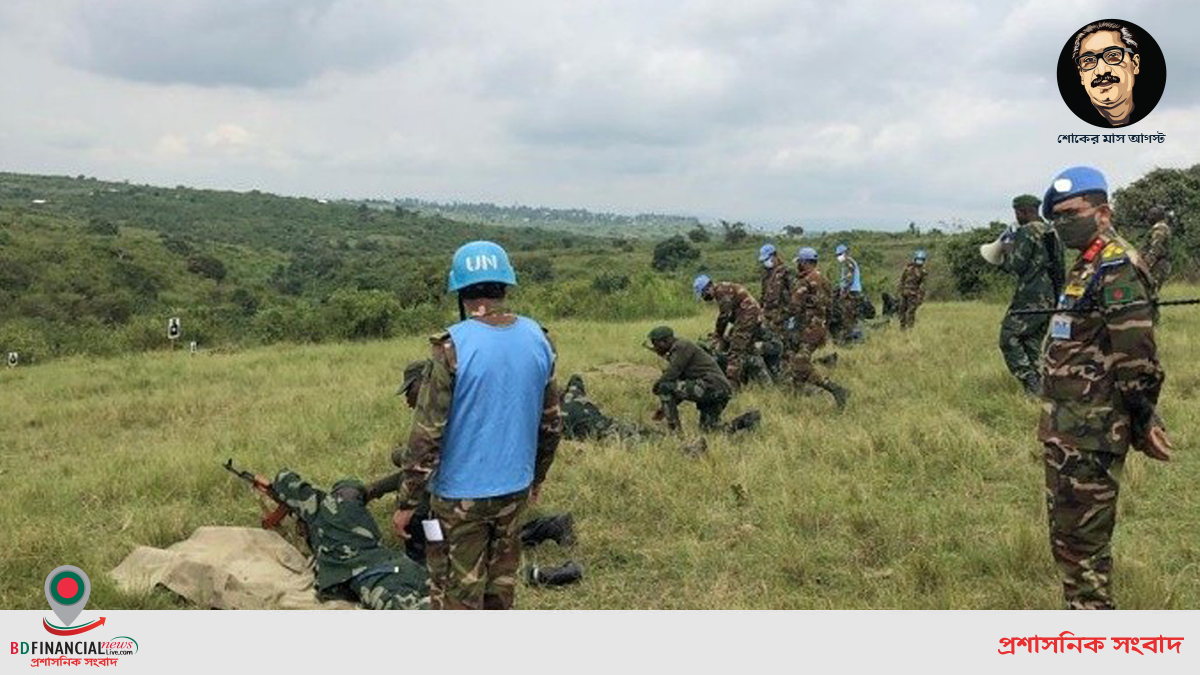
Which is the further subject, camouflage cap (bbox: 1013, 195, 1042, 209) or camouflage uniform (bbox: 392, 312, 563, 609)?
camouflage cap (bbox: 1013, 195, 1042, 209)

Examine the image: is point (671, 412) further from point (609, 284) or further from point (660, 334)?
point (609, 284)

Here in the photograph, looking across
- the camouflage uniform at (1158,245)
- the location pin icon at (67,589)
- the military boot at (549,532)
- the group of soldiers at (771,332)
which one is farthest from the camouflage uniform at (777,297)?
the location pin icon at (67,589)

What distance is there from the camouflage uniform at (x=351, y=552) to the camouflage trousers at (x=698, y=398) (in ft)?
11.4

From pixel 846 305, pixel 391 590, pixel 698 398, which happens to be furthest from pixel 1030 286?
pixel 846 305

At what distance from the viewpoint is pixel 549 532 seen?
520 centimetres

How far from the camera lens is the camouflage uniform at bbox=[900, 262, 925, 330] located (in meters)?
15.0

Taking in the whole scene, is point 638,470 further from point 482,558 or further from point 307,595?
point 482,558

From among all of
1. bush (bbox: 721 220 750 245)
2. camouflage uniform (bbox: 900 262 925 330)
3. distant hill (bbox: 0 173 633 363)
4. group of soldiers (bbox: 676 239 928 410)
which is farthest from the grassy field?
bush (bbox: 721 220 750 245)

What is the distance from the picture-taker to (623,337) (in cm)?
1680

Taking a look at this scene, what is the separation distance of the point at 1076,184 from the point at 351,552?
3.85 m

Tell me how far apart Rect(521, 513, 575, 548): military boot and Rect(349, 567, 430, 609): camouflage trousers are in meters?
0.88

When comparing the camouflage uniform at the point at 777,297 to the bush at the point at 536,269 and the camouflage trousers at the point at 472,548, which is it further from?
the bush at the point at 536,269

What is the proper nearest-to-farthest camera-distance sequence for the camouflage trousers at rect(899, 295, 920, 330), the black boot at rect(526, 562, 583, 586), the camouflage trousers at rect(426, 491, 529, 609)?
the camouflage trousers at rect(426, 491, 529, 609) → the black boot at rect(526, 562, 583, 586) → the camouflage trousers at rect(899, 295, 920, 330)
